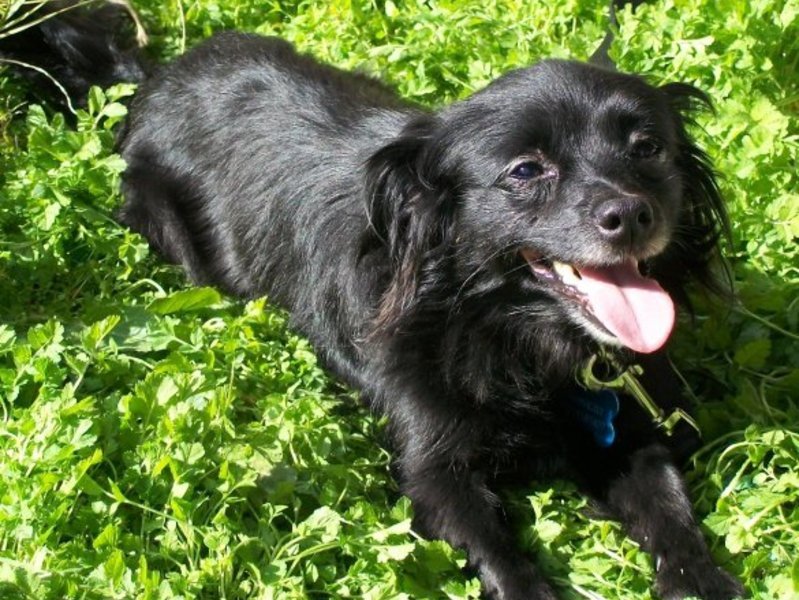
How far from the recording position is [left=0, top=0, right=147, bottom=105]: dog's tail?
205 inches

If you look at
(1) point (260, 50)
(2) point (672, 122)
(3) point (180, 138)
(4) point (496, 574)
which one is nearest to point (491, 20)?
(1) point (260, 50)

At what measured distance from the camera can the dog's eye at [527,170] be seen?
336cm

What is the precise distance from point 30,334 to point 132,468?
67cm

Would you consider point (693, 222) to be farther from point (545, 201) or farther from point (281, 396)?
point (281, 396)

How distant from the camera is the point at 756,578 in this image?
330 centimetres

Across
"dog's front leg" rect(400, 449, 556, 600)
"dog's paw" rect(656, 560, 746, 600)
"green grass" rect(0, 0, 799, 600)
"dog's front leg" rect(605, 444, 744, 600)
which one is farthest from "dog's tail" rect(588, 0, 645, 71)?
"dog's paw" rect(656, 560, 746, 600)

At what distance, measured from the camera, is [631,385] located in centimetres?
365

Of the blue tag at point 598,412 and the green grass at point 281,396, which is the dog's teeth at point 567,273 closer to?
the blue tag at point 598,412

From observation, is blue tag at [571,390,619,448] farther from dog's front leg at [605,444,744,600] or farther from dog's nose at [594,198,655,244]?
dog's nose at [594,198,655,244]

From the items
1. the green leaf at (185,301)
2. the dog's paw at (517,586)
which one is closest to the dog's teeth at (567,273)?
the dog's paw at (517,586)

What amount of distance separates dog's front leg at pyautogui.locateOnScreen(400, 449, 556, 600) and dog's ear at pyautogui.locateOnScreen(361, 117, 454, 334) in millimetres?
458

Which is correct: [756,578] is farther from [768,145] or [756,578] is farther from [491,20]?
[491,20]

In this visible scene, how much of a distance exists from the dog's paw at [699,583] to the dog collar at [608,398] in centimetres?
49

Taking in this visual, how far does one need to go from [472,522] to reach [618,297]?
76cm
